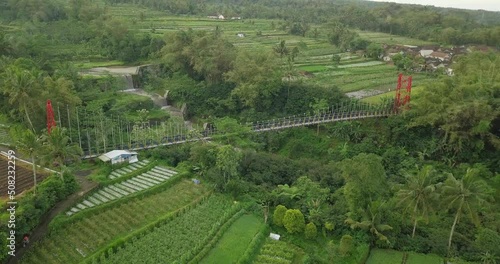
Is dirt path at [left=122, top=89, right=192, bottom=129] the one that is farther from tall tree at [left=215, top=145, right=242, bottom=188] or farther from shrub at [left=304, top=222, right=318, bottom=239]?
shrub at [left=304, top=222, right=318, bottom=239]

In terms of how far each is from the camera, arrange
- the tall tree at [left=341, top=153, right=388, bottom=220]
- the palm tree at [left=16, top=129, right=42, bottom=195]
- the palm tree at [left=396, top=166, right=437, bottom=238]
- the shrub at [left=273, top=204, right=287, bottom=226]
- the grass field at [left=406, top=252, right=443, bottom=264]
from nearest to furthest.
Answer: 1. the palm tree at [left=396, top=166, right=437, bottom=238]
2. the grass field at [left=406, top=252, right=443, bottom=264]
3. the palm tree at [left=16, top=129, right=42, bottom=195]
4. the tall tree at [left=341, top=153, right=388, bottom=220]
5. the shrub at [left=273, top=204, right=287, bottom=226]

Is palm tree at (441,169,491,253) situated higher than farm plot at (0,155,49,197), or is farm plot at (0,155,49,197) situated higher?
palm tree at (441,169,491,253)

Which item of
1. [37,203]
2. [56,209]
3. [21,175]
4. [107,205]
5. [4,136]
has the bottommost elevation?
[107,205]

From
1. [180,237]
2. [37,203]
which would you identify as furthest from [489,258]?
[37,203]

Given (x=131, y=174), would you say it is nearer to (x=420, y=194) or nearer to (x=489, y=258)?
(x=420, y=194)

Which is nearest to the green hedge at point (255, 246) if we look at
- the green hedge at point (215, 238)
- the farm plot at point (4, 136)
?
the green hedge at point (215, 238)

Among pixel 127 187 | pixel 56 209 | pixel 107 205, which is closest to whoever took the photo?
pixel 56 209

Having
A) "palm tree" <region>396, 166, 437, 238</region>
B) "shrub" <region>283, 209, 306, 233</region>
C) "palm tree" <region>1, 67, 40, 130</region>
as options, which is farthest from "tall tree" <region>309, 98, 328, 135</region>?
"palm tree" <region>1, 67, 40, 130</region>

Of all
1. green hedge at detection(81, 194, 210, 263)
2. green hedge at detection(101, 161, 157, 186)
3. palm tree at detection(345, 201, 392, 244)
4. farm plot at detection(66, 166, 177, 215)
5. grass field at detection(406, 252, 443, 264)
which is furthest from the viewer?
green hedge at detection(101, 161, 157, 186)
